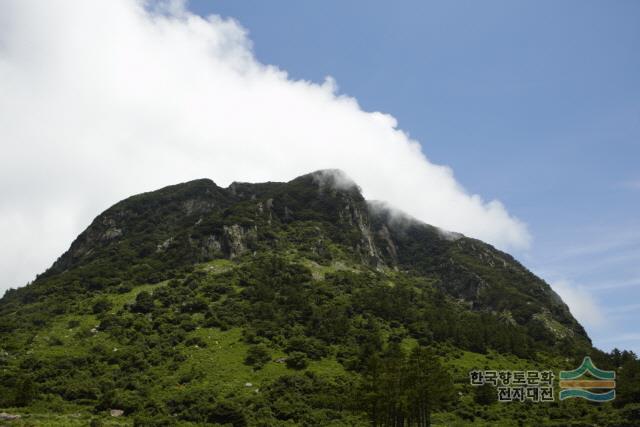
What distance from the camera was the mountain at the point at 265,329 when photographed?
2950 inches

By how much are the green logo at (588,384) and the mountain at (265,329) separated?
25.3 ft

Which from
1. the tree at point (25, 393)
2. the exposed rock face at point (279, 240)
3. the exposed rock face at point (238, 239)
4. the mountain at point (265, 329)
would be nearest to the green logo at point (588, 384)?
the mountain at point (265, 329)

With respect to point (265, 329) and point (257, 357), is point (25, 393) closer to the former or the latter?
point (257, 357)

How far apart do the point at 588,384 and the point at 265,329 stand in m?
62.6

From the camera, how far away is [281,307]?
117438 mm

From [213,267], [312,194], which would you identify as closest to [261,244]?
[213,267]

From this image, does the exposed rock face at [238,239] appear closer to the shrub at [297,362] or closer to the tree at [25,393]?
the shrub at [297,362]

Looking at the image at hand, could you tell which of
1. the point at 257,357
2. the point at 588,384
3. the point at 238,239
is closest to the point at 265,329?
the point at 257,357

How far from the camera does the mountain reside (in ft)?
246

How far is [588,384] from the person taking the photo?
298ft

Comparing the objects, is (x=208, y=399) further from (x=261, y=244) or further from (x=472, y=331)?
(x=261, y=244)

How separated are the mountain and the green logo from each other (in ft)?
25.3

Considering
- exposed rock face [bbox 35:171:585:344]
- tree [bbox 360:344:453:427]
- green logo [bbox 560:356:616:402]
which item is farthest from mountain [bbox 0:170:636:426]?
green logo [bbox 560:356:616:402]

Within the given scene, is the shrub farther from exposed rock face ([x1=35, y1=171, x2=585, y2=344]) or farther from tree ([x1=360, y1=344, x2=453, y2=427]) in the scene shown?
exposed rock face ([x1=35, y1=171, x2=585, y2=344])
